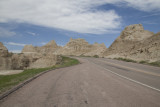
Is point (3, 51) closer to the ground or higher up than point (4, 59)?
higher up

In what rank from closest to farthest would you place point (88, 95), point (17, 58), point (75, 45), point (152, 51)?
point (88, 95) → point (17, 58) → point (152, 51) → point (75, 45)

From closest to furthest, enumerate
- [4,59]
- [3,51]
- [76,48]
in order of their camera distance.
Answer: [4,59] < [3,51] < [76,48]

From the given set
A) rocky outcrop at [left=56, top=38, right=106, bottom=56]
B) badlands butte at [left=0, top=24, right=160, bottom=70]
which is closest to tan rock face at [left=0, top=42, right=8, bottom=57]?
badlands butte at [left=0, top=24, right=160, bottom=70]

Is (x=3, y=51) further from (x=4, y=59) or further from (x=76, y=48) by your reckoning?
(x=76, y=48)

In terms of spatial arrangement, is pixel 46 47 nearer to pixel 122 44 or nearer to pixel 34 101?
pixel 122 44

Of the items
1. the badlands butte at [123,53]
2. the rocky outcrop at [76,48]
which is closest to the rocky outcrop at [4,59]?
the badlands butte at [123,53]

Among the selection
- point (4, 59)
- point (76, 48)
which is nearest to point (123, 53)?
point (4, 59)

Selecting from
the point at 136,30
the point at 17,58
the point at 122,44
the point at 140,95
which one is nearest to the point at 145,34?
the point at 136,30

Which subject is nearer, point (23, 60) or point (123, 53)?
point (23, 60)

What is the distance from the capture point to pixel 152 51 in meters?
32.2

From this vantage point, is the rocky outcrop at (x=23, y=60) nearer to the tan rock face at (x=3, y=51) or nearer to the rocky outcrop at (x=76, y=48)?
the tan rock face at (x=3, y=51)

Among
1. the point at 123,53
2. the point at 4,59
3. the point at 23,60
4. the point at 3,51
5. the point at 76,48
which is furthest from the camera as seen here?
the point at 76,48

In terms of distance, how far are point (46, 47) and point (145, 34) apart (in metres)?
109

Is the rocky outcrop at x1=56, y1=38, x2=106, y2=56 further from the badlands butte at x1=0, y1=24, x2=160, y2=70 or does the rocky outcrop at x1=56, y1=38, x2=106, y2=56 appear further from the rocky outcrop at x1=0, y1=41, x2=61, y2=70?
the rocky outcrop at x1=0, y1=41, x2=61, y2=70
